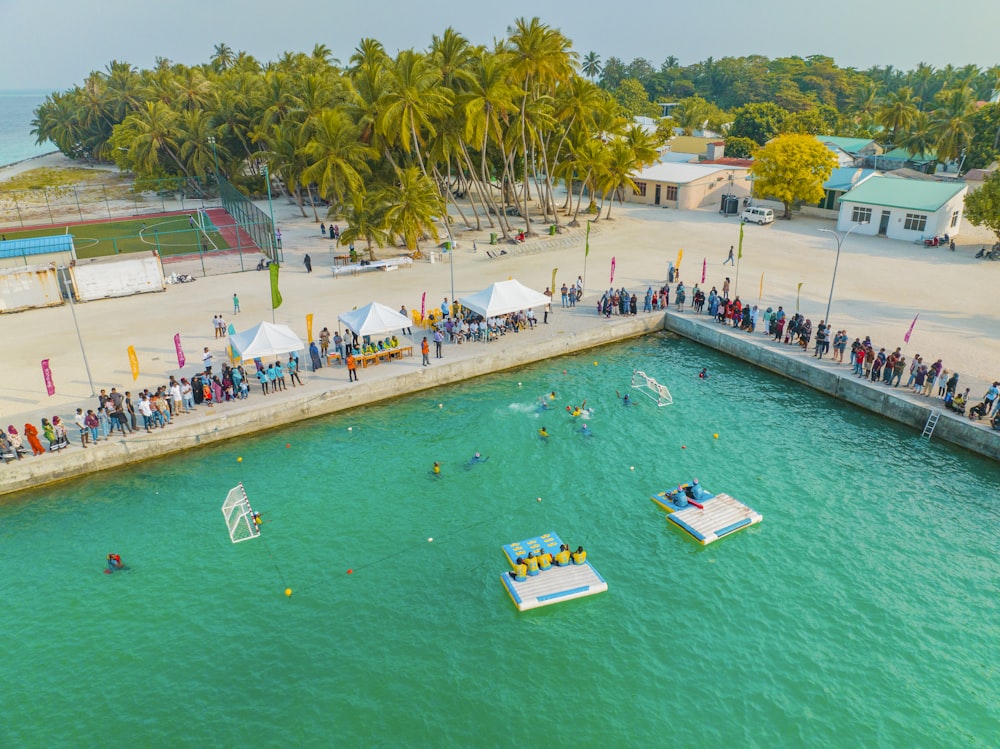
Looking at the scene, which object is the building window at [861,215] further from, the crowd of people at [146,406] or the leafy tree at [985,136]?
the crowd of people at [146,406]

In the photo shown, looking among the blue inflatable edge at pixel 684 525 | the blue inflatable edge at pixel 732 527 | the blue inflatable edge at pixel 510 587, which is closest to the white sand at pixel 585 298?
the blue inflatable edge at pixel 732 527

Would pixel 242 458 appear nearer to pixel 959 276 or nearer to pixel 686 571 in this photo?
pixel 686 571

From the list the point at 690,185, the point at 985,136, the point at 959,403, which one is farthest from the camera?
the point at 985,136

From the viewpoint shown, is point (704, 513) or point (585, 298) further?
point (585, 298)

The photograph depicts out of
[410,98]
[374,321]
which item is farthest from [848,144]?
[374,321]

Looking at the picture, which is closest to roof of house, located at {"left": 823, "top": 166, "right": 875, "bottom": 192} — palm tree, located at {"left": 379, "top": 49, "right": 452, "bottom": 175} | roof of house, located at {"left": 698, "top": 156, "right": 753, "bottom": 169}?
roof of house, located at {"left": 698, "top": 156, "right": 753, "bottom": 169}

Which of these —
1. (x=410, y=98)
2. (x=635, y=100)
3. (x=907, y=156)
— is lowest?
(x=907, y=156)

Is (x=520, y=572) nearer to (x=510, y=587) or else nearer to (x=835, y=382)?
(x=510, y=587)
